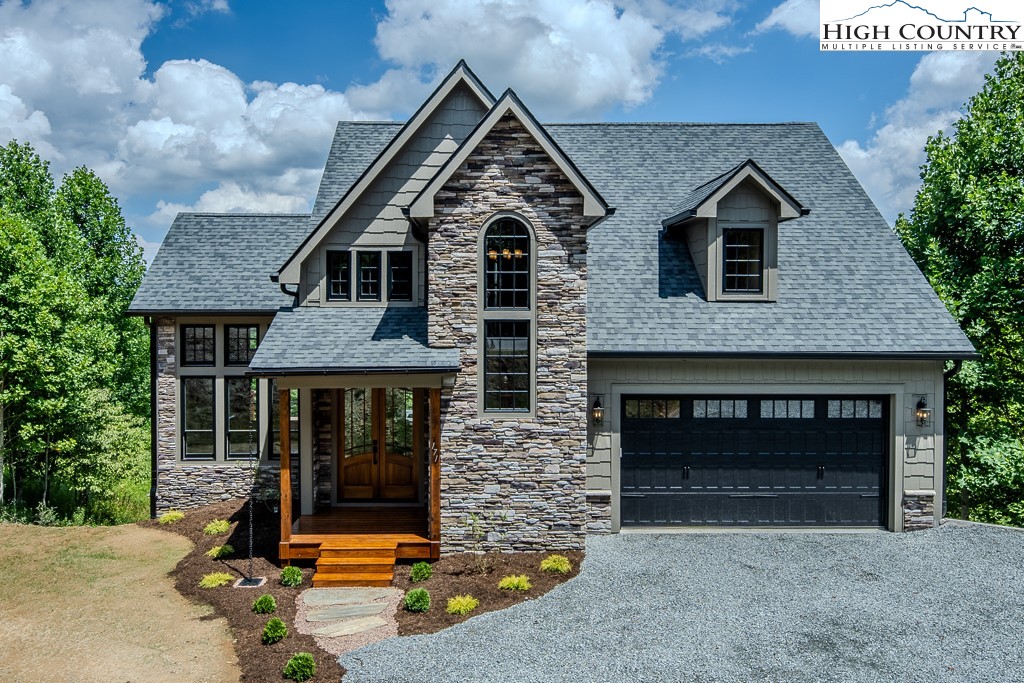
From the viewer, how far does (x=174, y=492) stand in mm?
15039

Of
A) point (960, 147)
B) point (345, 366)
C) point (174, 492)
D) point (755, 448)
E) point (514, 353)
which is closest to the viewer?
point (345, 366)

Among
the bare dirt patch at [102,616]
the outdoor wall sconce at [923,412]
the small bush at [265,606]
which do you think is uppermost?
the outdoor wall sconce at [923,412]

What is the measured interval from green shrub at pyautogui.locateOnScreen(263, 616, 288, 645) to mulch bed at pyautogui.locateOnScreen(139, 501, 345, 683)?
0.21ft

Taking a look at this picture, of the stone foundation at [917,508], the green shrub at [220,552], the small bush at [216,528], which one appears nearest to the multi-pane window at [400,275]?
the green shrub at [220,552]

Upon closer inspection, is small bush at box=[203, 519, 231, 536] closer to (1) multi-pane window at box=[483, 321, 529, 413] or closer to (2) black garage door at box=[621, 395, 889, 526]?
(1) multi-pane window at box=[483, 321, 529, 413]

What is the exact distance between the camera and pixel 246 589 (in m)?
10.2

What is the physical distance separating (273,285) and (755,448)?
37.0ft

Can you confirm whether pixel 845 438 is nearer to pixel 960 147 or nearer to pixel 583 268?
pixel 583 268

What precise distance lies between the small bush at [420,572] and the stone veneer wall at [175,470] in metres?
5.96

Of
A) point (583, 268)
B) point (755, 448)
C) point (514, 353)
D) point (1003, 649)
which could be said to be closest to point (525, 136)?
point (583, 268)

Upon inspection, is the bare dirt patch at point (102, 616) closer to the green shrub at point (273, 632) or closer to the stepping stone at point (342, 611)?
the green shrub at point (273, 632)

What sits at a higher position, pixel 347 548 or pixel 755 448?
pixel 755 448

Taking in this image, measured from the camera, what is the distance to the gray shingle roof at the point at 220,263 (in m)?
14.7

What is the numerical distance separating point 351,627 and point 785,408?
875 centimetres
